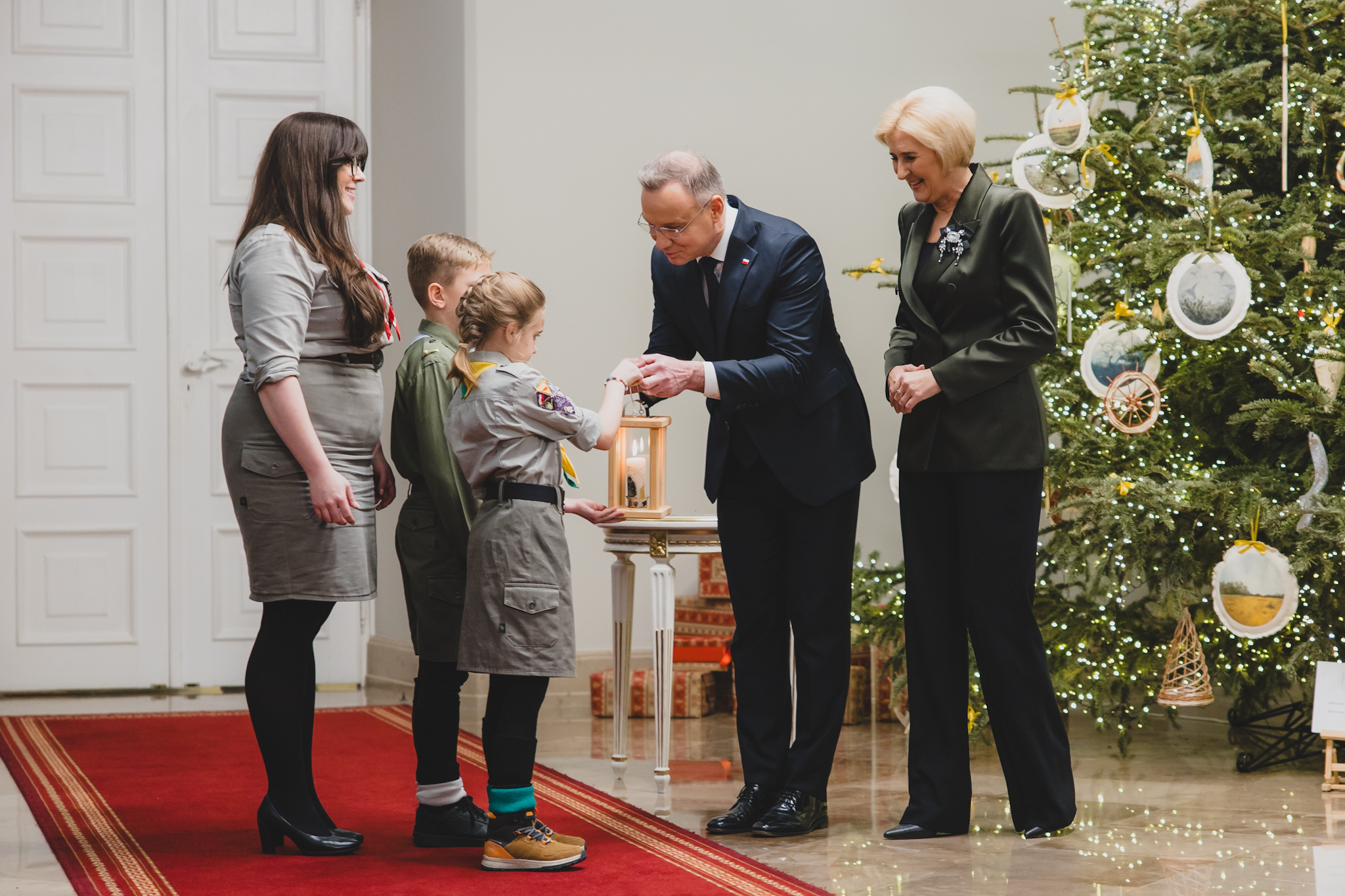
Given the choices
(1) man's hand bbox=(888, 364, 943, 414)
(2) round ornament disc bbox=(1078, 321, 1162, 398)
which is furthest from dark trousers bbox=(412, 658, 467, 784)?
(2) round ornament disc bbox=(1078, 321, 1162, 398)

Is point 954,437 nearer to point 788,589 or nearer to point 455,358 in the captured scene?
point 788,589

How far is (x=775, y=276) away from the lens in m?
2.88

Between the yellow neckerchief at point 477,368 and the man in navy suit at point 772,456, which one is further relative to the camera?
the man in navy suit at point 772,456

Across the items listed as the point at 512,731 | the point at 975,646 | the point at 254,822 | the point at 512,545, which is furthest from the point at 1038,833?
the point at 254,822

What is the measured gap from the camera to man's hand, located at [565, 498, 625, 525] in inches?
121

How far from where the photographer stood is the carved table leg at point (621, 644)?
3.56 metres

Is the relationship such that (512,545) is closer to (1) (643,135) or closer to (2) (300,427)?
(2) (300,427)

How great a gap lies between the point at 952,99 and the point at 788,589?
1070 mm

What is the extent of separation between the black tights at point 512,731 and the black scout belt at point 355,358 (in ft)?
2.19

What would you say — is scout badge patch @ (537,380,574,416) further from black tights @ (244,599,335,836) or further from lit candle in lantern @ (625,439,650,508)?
lit candle in lantern @ (625,439,650,508)

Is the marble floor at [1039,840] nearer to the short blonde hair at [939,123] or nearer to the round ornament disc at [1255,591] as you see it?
the round ornament disc at [1255,591]

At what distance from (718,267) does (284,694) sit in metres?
1.24

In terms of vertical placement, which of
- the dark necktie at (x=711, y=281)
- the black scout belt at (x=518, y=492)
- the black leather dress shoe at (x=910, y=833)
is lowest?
the black leather dress shoe at (x=910, y=833)

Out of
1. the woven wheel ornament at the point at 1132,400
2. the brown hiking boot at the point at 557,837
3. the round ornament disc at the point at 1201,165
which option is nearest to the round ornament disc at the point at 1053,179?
the round ornament disc at the point at 1201,165
